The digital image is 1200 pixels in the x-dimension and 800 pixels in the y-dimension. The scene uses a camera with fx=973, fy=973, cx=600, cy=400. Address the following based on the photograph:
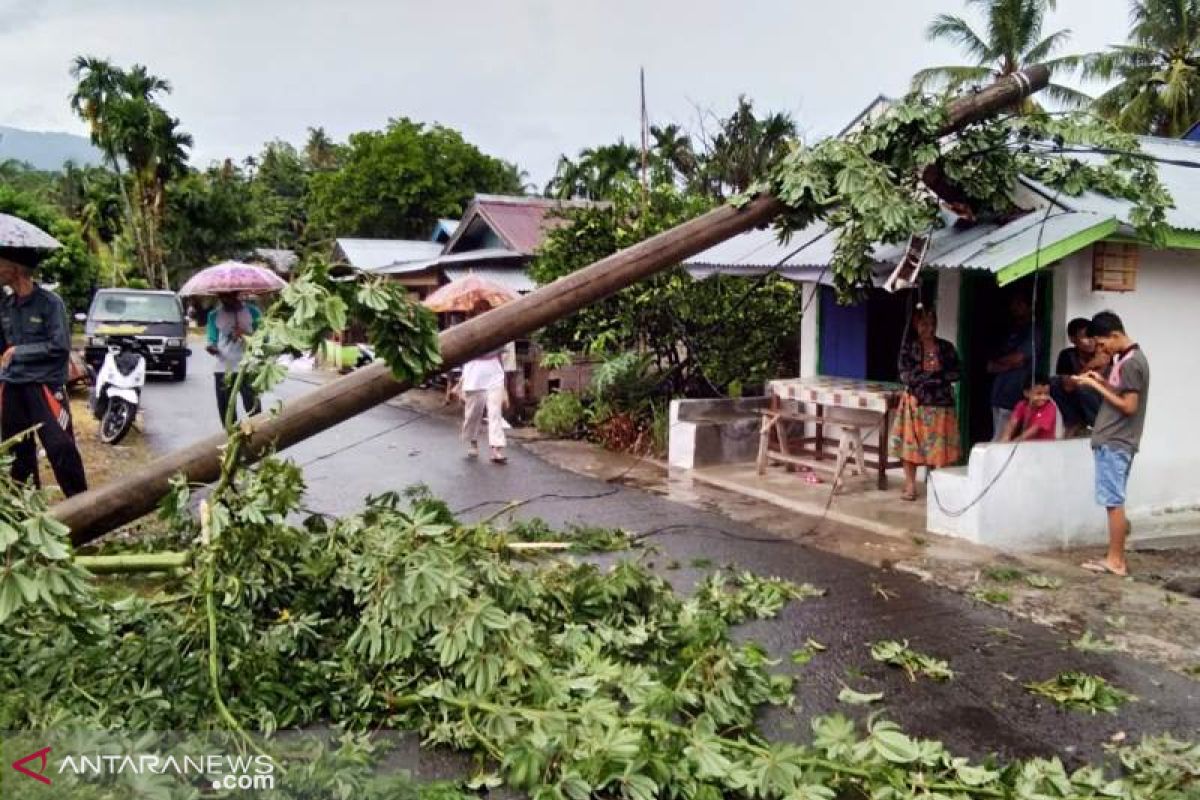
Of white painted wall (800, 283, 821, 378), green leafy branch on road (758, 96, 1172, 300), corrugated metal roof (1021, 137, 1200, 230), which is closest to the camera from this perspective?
green leafy branch on road (758, 96, 1172, 300)

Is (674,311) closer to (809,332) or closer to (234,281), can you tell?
(809,332)

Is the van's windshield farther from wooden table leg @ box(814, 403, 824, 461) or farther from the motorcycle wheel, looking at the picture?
wooden table leg @ box(814, 403, 824, 461)

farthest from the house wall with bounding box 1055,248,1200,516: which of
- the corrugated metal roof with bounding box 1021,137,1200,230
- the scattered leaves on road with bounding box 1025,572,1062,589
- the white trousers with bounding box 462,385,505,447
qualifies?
the white trousers with bounding box 462,385,505,447

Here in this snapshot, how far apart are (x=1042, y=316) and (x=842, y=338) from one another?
2.64m

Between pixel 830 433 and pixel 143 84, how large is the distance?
38.3 metres

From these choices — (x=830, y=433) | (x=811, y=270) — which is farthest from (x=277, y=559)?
(x=830, y=433)

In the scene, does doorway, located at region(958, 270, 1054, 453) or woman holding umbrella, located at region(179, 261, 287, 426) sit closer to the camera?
doorway, located at region(958, 270, 1054, 453)

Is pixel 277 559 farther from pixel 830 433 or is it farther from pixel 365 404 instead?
pixel 830 433

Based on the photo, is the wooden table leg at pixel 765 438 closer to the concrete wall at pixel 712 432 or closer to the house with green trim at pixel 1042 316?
the concrete wall at pixel 712 432

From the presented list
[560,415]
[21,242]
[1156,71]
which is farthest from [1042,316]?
[1156,71]

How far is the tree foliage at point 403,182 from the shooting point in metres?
42.3

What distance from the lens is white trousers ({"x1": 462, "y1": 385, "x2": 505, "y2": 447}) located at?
11367 mm

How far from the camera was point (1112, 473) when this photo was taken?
266 inches

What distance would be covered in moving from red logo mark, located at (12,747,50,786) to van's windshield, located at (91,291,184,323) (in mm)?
19242
